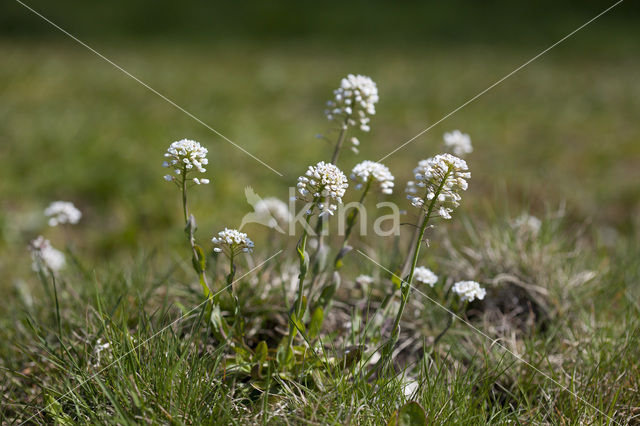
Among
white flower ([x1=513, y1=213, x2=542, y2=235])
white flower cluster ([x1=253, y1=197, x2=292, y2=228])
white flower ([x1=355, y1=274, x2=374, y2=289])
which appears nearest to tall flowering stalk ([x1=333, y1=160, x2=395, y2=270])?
white flower ([x1=355, y1=274, x2=374, y2=289])

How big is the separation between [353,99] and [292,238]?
184 centimetres

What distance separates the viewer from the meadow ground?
1884 millimetres

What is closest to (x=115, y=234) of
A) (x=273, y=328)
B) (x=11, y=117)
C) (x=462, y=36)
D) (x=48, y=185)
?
(x=48, y=185)

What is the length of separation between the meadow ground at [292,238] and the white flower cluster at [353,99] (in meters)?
0.78

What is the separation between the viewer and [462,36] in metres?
11.6

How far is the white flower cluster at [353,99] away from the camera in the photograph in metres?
2.08

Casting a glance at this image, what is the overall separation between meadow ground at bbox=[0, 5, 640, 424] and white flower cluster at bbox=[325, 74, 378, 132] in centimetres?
78

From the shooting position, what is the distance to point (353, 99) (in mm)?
2158

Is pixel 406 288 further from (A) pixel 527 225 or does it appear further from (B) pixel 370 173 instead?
(A) pixel 527 225

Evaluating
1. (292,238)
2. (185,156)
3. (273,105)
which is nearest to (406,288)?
(185,156)

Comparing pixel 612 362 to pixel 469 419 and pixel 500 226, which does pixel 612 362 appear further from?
pixel 500 226

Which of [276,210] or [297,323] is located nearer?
[297,323]

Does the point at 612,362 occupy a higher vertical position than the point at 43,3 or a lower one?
higher

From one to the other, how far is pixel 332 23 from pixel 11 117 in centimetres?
807
